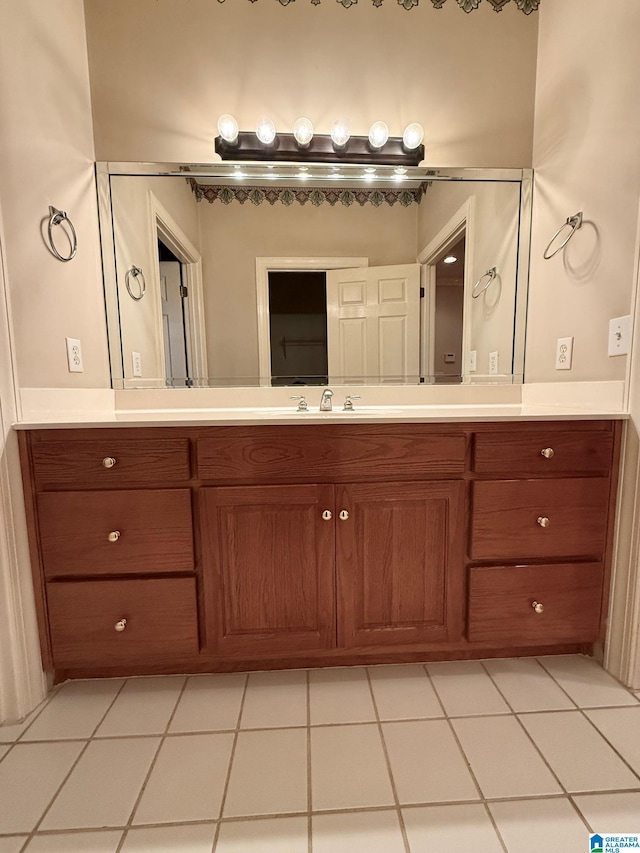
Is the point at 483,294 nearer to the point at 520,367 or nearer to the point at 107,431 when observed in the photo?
the point at 520,367

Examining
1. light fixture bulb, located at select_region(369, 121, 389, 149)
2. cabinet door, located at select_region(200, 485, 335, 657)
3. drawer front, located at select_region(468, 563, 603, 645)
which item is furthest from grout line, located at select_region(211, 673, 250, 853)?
light fixture bulb, located at select_region(369, 121, 389, 149)

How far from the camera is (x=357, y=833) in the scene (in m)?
0.78

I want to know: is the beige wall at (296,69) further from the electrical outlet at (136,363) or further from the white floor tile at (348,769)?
the white floor tile at (348,769)

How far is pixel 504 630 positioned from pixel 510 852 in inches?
21.2

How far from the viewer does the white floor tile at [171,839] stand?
0.76 m

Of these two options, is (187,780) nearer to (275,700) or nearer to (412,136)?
(275,700)

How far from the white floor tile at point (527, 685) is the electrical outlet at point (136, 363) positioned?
1650 mm

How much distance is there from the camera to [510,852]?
29.3 inches

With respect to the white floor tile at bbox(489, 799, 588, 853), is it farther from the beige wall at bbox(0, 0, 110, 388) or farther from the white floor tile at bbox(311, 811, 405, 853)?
the beige wall at bbox(0, 0, 110, 388)

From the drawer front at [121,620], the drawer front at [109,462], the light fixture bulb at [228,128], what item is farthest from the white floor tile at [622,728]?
the light fixture bulb at [228,128]

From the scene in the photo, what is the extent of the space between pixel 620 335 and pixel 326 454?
0.94 m

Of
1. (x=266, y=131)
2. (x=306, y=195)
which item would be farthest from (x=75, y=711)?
(x=266, y=131)

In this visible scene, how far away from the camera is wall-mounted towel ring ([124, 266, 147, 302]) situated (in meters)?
1.55

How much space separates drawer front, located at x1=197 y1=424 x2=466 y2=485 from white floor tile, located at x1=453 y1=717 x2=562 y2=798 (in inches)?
26.6
